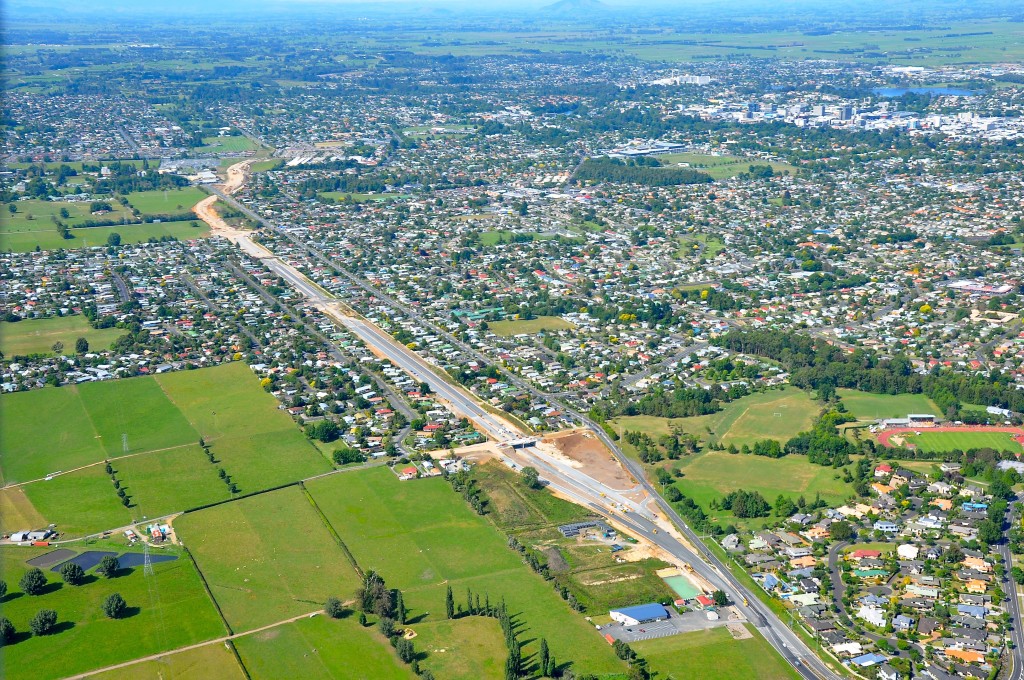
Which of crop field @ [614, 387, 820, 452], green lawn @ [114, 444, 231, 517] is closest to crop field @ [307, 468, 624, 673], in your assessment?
green lawn @ [114, 444, 231, 517]

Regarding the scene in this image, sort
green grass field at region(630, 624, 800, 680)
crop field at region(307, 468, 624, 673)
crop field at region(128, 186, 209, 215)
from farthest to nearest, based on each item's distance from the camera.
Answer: crop field at region(128, 186, 209, 215), crop field at region(307, 468, 624, 673), green grass field at region(630, 624, 800, 680)

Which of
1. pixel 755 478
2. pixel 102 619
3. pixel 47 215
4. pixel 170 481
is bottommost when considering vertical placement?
pixel 755 478

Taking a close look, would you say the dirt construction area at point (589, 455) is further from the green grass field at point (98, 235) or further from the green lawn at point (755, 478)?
the green grass field at point (98, 235)

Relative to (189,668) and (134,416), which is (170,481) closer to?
(134,416)

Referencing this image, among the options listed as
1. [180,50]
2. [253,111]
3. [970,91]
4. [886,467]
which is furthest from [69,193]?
[180,50]

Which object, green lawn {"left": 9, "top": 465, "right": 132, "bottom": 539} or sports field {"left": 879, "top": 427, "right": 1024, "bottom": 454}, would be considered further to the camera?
sports field {"left": 879, "top": 427, "right": 1024, "bottom": 454}

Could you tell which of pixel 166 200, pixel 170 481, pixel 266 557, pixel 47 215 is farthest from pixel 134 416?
pixel 166 200

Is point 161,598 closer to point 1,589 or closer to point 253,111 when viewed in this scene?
point 1,589

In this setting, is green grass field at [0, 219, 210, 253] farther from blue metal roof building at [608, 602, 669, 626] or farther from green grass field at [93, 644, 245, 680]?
blue metal roof building at [608, 602, 669, 626]
